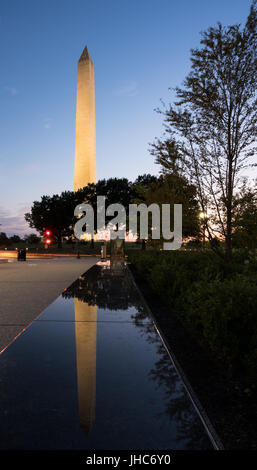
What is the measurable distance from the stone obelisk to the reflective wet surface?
60265 mm

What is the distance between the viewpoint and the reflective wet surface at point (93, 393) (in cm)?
237

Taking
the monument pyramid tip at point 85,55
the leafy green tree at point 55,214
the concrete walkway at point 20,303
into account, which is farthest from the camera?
the monument pyramid tip at point 85,55

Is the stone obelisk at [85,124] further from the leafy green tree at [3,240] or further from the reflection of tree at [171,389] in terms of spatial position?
the reflection of tree at [171,389]

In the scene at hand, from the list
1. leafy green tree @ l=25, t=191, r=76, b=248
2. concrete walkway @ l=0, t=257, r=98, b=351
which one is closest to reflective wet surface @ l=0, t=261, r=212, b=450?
concrete walkway @ l=0, t=257, r=98, b=351

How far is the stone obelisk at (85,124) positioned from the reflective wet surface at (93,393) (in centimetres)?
6027

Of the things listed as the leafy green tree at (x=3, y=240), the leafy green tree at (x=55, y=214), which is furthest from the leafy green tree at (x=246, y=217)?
the leafy green tree at (x=3, y=240)

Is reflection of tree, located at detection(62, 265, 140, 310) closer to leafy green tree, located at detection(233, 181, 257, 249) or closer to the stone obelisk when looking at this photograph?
leafy green tree, located at detection(233, 181, 257, 249)

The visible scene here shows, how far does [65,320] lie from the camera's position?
598 cm

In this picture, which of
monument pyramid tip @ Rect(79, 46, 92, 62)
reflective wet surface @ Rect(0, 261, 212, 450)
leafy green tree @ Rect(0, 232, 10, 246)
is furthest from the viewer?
leafy green tree @ Rect(0, 232, 10, 246)

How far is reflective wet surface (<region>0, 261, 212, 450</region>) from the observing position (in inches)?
93.3

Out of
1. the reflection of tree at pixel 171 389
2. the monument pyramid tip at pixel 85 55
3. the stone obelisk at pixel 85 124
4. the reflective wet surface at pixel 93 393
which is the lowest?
the reflection of tree at pixel 171 389

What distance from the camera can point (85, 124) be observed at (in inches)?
2420

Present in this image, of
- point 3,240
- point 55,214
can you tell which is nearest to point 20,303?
point 55,214
